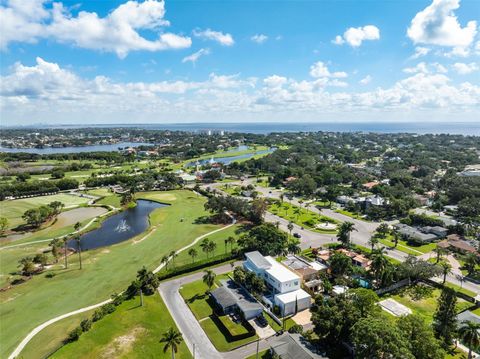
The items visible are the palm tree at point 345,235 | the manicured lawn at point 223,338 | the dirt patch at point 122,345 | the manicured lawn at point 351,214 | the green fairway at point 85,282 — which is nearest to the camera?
the dirt patch at point 122,345

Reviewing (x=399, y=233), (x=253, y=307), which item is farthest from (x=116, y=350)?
(x=399, y=233)

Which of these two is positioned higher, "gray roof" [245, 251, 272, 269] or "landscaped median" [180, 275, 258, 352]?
"gray roof" [245, 251, 272, 269]

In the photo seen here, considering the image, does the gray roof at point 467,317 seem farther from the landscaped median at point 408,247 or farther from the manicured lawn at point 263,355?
the manicured lawn at point 263,355

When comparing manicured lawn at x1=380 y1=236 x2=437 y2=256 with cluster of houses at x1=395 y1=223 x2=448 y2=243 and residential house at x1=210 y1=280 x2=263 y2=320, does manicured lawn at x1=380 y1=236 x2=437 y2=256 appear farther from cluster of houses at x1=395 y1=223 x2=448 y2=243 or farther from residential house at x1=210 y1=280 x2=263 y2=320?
residential house at x1=210 y1=280 x2=263 y2=320

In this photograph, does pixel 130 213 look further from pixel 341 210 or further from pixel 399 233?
pixel 399 233

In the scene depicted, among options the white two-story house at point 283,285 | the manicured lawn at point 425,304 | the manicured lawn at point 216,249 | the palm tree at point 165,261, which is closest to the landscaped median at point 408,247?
the manicured lawn at point 425,304

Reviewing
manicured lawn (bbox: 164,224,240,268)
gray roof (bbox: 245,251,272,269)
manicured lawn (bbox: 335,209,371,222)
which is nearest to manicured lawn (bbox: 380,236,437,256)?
manicured lawn (bbox: 335,209,371,222)

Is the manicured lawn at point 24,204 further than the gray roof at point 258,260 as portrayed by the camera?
Yes
